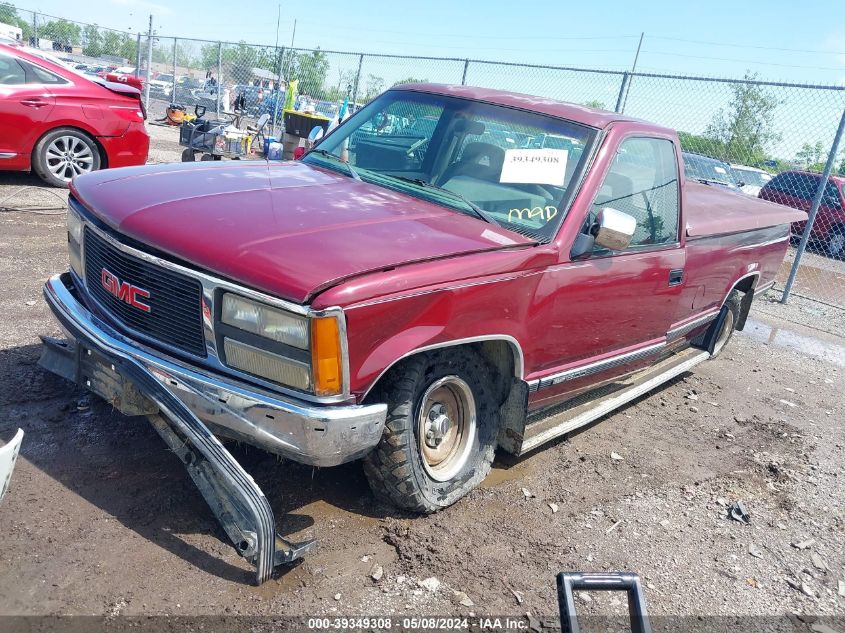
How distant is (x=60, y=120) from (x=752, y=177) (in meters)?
12.2

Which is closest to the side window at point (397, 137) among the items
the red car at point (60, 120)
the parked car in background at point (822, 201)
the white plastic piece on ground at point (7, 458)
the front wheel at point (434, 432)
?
the front wheel at point (434, 432)

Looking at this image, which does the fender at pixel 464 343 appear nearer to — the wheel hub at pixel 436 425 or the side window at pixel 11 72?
the wheel hub at pixel 436 425

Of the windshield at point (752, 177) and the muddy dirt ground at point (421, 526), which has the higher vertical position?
the windshield at point (752, 177)

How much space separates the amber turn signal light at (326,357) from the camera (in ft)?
8.43

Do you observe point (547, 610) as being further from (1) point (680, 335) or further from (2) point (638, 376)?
(1) point (680, 335)

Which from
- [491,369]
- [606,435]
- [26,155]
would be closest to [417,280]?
[491,369]

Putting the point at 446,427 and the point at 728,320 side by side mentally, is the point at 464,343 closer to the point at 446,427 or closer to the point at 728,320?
the point at 446,427

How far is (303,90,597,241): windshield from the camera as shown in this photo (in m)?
3.69

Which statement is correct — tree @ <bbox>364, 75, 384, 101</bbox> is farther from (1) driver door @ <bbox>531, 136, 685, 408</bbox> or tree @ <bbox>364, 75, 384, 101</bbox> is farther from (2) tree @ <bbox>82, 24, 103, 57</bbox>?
(2) tree @ <bbox>82, 24, 103, 57</bbox>

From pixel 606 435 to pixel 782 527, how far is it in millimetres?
1167

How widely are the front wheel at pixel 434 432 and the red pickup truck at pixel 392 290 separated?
1cm

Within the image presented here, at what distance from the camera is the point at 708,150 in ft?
39.3

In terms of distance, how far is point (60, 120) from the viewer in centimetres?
827

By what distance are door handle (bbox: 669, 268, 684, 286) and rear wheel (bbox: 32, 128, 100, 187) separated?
22.6 feet
